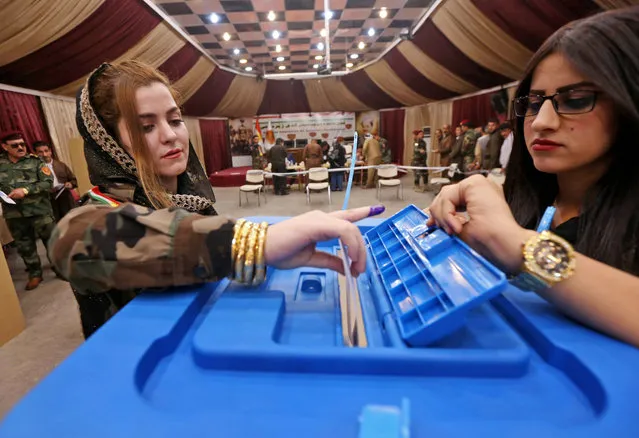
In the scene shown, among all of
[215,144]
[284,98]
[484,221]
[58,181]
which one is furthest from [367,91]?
[484,221]

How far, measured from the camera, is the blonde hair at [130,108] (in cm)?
73

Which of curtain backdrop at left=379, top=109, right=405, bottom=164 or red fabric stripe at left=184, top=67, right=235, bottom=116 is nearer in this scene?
red fabric stripe at left=184, top=67, right=235, bottom=116

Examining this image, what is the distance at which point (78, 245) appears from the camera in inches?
19.6

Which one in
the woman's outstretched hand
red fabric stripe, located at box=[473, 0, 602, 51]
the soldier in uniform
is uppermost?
red fabric stripe, located at box=[473, 0, 602, 51]

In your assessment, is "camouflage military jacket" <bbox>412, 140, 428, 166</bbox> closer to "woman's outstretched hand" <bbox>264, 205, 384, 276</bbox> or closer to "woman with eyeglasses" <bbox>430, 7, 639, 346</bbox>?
"woman with eyeglasses" <bbox>430, 7, 639, 346</bbox>

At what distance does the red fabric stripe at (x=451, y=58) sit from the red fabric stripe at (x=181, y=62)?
13.6 ft

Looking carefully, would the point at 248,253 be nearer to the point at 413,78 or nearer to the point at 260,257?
the point at 260,257

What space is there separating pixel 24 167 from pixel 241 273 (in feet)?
11.1

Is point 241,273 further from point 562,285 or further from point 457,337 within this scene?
point 562,285

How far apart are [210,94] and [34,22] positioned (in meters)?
5.19

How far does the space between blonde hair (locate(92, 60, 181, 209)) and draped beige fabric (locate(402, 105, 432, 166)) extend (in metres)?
8.44

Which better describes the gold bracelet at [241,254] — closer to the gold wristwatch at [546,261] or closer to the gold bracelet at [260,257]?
the gold bracelet at [260,257]

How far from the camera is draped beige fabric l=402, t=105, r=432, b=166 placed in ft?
28.5

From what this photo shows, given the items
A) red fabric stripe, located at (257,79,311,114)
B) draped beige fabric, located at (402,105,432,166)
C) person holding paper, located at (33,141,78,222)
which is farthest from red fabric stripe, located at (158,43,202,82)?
draped beige fabric, located at (402,105,432,166)
